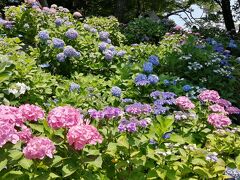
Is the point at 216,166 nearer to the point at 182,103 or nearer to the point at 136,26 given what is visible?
the point at 182,103

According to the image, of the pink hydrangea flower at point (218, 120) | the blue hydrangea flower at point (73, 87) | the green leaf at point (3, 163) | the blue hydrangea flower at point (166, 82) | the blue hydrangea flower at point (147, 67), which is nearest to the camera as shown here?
the green leaf at point (3, 163)

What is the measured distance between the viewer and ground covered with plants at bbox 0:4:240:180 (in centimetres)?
243

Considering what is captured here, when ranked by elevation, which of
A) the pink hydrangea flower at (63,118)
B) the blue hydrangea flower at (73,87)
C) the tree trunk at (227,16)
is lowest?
the tree trunk at (227,16)

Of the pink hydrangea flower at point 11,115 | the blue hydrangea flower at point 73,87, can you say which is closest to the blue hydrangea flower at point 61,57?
the blue hydrangea flower at point 73,87

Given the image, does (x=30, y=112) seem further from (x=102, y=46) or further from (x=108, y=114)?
(x=102, y=46)

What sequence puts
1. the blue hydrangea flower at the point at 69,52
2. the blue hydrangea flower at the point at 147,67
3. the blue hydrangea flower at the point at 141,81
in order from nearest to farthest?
1. the blue hydrangea flower at the point at 141,81
2. the blue hydrangea flower at the point at 147,67
3. the blue hydrangea flower at the point at 69,52

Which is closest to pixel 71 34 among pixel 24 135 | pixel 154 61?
pixel 154 61

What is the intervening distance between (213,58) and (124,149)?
13.3ft

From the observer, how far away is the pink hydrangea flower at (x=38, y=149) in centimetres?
223

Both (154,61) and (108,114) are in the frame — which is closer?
(108,114)

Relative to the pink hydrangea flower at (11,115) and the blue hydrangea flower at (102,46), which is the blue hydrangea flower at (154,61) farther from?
the pink hydrangea flower at (11,115)

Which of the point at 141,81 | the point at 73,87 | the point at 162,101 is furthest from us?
the point at 141,81

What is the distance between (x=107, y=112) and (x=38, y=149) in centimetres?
87

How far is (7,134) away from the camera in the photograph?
2.17 meters
